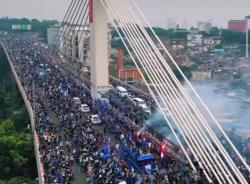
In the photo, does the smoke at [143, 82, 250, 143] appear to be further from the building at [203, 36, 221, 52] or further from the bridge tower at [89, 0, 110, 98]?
the building at [203, 36, 221, 52]

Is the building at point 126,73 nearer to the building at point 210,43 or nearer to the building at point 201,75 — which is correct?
the building at point 201,75

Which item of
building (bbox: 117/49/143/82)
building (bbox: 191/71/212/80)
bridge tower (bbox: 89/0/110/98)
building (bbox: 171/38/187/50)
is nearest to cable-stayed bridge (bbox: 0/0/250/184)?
bridge tower (bbox: 89/0/110/98)

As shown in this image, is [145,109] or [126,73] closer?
[145,109]

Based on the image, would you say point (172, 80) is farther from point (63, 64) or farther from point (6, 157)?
point (63, 64)

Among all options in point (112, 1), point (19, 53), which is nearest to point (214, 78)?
point (19, 53)

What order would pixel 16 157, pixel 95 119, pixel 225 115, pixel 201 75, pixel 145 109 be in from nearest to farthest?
pixel 16 157 → pixel 95 119 → pixel 145 109 → pixel 225 115 → pixel 201 75

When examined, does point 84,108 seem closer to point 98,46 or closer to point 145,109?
point 145,109

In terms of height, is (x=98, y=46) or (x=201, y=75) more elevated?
(x=98, y=46)

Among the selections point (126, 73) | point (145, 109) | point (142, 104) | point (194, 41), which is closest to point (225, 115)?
point (142, 104)
